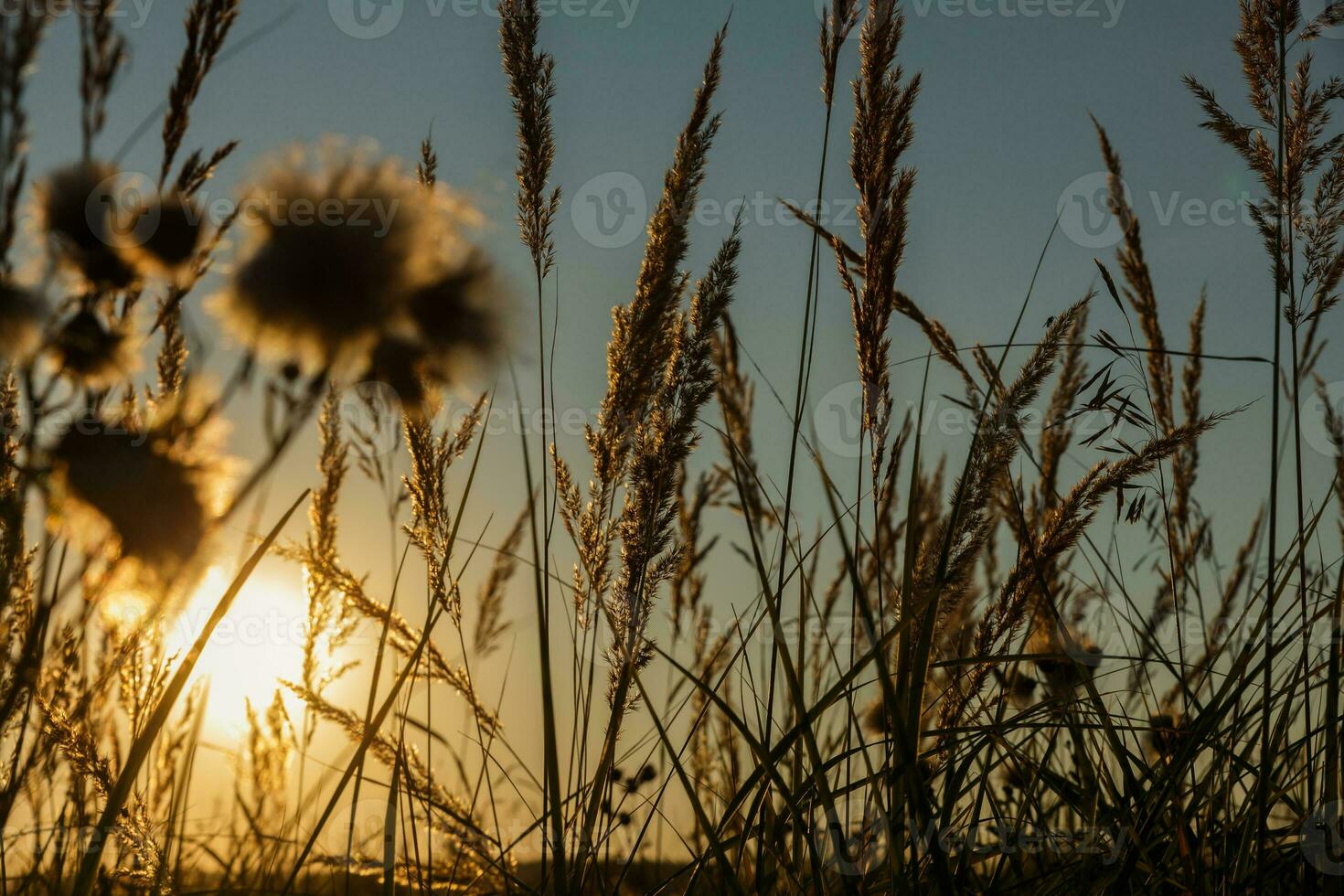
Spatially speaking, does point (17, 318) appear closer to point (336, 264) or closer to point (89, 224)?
point (89, 224)

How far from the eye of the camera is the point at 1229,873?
1.22m

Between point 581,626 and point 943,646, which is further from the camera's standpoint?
point 943,646

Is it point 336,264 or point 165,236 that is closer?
point 165,236

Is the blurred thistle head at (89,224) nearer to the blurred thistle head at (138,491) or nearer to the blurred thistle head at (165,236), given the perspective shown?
the blurred thistle head at (165,236)

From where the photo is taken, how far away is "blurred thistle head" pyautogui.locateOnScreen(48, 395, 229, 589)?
136 centimetres

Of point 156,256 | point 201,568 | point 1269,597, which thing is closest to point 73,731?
point 201,568

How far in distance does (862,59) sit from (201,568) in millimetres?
1304

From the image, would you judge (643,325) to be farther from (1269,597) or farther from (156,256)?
(1269,597)

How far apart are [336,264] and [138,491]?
0.55m

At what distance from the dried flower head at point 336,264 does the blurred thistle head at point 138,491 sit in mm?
292

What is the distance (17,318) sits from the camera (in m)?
1.42

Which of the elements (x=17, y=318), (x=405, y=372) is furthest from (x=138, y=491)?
(x=405, y=372)

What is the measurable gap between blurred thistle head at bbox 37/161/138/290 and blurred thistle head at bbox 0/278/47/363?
3.5 inches

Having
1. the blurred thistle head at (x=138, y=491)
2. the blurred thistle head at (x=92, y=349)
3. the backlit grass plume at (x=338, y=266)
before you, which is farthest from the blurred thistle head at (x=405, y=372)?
the blurred thistle head at (x=92, y=349)
